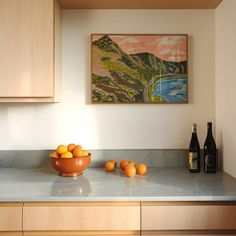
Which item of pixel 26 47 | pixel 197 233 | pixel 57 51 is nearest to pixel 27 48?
pixel 26 47

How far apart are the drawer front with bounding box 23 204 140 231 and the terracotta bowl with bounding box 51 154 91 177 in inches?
14.9

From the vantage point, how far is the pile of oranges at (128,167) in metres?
1.75

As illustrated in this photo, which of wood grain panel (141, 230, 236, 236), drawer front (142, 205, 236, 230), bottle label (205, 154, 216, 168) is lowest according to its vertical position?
wood grain panel (141, 230, 236, 236)

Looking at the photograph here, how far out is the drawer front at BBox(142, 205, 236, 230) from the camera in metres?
1.37

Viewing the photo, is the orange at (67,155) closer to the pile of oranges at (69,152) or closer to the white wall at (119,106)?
the pile of oranges at (69,152)

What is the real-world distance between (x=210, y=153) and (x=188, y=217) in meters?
0.68

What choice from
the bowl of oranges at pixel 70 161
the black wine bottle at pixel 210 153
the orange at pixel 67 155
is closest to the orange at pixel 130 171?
the bowl of oranges at pixel 70 161

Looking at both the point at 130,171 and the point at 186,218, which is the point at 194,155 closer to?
the point at 130,171

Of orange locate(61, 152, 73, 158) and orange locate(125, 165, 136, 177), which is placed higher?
orange locate(61, 152, 73, 158)

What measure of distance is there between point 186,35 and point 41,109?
1.18m

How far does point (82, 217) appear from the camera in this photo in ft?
4.49

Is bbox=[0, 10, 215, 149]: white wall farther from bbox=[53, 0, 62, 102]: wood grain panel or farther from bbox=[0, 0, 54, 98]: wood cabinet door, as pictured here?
bbox=[0, 0, 54, 98]: wood cabinet door

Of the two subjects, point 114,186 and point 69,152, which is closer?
point 114,186

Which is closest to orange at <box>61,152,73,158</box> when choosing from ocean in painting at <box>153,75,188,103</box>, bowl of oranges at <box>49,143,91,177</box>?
bowl of oranges at <box>49,143,91,177</box>
